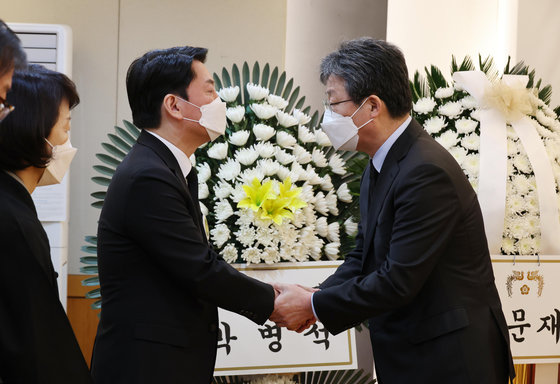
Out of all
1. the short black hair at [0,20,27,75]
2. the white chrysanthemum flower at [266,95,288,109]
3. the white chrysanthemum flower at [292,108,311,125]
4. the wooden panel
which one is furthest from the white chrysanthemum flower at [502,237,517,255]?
the wooden panel

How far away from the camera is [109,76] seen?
3773 mm

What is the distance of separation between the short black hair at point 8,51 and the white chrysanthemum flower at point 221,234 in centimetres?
114

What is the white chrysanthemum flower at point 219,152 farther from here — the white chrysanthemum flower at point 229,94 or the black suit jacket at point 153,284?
the black suit jacket at point 153,284

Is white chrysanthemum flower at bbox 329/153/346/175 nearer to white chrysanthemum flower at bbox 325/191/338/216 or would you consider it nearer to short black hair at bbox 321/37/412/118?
white chrysanthemum flower at bbox 325/191/338/216

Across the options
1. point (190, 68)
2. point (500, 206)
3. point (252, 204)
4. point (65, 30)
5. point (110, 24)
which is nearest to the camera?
point (190, 68)

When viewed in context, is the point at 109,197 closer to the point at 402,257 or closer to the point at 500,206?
the point at 402,257

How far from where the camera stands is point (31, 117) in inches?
63.0

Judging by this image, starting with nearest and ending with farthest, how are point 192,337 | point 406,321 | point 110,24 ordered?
1. point 192,337
2. point 406,321
3. point 110,24

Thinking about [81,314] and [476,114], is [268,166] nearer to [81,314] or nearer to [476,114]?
[476,114]

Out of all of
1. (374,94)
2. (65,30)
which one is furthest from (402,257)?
(65,30)

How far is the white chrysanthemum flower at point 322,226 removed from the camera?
98.0 inches

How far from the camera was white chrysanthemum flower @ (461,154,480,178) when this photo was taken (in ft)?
8.41

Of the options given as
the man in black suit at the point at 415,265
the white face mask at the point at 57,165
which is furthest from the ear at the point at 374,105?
the white face mask at the point at 57,165

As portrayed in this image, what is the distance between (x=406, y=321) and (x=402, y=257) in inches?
7.5
